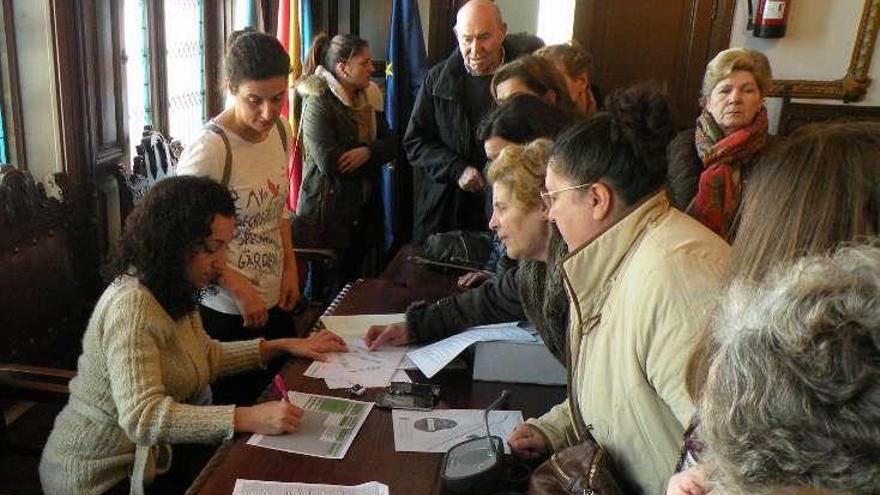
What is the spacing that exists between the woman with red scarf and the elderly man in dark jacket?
75 cm

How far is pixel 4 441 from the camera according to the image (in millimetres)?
1834

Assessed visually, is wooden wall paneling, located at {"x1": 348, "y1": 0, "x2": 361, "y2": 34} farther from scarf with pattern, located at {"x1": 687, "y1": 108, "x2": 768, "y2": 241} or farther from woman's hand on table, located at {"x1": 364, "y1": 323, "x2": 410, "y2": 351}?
woman's hand on table, located at {"x1": 364, "y1": 323, "x2": 410, "y2": 351}

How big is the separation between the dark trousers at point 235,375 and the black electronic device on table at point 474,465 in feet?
2.55

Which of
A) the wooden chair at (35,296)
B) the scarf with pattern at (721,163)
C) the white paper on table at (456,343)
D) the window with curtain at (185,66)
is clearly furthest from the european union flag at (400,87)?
the white paper on table at (456,343)

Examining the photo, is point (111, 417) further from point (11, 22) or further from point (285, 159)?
point (11, 22)

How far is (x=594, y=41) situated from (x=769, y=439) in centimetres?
388

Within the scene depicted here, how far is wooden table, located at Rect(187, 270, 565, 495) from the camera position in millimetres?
1236

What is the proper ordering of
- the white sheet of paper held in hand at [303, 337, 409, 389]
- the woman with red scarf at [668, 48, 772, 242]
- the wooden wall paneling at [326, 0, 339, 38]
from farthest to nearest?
the wooden wall paneling at [326, 0, 339, 38] → the woman with red scarf at [668, 48, 772, 242] → the white sheet of paper held in hand at [303, 337, 409, 389]

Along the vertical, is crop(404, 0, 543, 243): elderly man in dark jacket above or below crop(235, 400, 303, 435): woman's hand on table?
above

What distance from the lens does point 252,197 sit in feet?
6.33

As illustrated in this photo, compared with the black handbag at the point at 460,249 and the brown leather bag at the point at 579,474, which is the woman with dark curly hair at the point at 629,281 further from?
the black handbag at the point at 460,249

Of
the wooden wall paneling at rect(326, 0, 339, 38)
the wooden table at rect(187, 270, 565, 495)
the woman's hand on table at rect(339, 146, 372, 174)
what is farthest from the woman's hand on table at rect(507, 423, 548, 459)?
the wooden wall paneling at rect(326, 0, 339, 38)

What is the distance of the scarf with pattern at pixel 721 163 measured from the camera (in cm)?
236

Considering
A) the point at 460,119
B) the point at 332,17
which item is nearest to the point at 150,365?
the point at 460,119
